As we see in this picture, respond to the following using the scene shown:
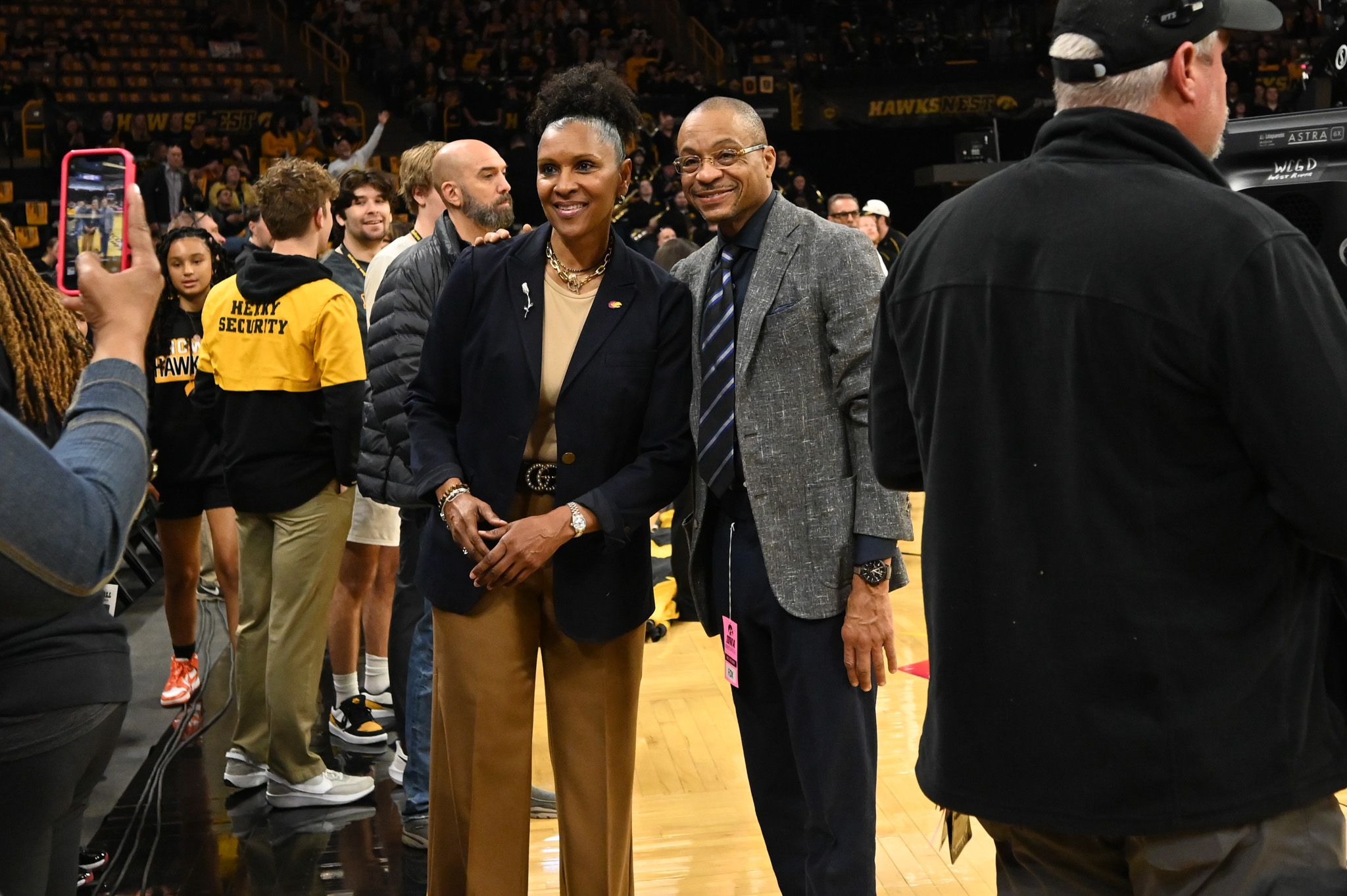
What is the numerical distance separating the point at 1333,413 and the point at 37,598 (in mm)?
1309

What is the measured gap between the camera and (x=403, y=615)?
4.03 m

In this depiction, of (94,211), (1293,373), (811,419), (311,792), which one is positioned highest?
(94,211)

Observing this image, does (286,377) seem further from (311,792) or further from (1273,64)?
(1273,64)

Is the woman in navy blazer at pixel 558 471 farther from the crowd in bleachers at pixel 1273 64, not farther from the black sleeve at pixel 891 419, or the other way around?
the crowd in bleachers at pixel 1273 64

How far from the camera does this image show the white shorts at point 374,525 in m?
4.20

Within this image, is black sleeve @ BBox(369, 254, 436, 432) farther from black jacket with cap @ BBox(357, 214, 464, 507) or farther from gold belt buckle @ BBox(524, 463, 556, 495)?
gold belt buckle @ BBox(524, 463, 556, 495)

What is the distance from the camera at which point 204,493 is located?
4398mm

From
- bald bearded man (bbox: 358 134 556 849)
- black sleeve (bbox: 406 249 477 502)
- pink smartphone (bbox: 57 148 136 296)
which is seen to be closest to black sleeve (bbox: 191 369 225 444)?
bald bearded man (bbox: 358 134 556 849)

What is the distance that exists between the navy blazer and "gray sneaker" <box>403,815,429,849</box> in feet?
3.66

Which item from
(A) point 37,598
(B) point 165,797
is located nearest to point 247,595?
(B) point 165,797

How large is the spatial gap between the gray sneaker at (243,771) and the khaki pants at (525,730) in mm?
1549

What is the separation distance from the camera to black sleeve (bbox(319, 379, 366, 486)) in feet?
11.7

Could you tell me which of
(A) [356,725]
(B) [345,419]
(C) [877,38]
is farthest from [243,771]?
(C) [877,38]

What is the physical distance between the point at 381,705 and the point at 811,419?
257cm
